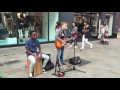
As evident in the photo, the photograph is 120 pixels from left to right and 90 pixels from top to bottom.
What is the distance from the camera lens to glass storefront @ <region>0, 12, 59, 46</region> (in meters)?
12.5

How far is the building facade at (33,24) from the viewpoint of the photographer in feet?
41.2

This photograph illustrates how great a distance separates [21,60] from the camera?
9.63 meters

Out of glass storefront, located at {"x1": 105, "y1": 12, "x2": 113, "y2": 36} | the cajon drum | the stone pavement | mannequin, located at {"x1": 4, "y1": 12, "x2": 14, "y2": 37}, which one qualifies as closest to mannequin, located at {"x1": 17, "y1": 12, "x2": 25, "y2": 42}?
mannequin, located at {"x1": 4, "y1": 12, "x2": 14, "y2": 37}

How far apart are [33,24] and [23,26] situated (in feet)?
2.60

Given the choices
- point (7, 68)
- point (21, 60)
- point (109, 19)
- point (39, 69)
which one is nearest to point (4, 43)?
point (21, 60)

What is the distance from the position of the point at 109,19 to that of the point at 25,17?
Answer: 26.7 feet

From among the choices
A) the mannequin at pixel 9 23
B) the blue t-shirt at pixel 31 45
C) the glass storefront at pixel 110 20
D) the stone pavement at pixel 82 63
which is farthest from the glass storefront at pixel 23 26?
→ the blue t-shirt at pixel 31 45

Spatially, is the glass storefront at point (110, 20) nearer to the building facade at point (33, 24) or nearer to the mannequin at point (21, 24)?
the building facade at point (33, 24)

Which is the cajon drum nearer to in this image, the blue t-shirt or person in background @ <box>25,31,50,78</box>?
person in background @ <box>25,31,50,78</box>

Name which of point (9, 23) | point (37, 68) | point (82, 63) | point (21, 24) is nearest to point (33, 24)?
point (21, 24)

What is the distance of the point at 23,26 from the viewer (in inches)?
517

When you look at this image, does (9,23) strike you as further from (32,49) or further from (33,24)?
(32,49)

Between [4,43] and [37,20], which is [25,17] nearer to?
[37,20]

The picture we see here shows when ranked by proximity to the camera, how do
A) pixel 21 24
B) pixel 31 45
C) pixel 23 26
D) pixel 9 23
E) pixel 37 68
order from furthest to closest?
pixel 23 26 < pixel 21 24 < pixel 9 23 < pixel 37 68 < pixel 31 45
